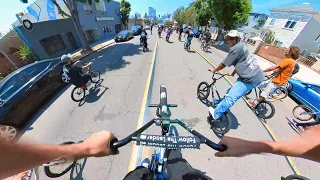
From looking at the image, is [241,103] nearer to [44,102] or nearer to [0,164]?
[0,164]

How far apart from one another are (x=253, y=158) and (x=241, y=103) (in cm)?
240

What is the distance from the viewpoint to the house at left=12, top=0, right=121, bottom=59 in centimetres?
1073

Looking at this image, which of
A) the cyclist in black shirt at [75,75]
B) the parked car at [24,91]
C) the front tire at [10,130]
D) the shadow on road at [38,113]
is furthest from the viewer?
the cyclist in black shirt at [75,75]

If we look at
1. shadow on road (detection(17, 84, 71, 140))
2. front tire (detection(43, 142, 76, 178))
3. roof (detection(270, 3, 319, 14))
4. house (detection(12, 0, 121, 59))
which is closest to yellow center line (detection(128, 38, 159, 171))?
front tire (detection(43, 142, 76, 178))

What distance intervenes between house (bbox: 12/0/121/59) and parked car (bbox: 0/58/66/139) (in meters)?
7.56

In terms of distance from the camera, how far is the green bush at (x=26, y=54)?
973 cm

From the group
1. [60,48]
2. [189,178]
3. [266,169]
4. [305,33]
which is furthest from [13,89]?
[305,33]

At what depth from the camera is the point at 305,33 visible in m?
19.7

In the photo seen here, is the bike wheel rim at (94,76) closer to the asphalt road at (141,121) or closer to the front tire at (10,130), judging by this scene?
the asphalt road at (141,121)

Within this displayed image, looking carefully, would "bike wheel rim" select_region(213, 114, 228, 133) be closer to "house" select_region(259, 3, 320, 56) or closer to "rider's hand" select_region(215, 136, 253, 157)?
"rider's hand" select_region(215, 136, 253, 157)

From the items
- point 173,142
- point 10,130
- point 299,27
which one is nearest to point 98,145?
point 173,142

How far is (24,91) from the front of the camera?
4137 millimetres

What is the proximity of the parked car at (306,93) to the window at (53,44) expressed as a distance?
16.7 m

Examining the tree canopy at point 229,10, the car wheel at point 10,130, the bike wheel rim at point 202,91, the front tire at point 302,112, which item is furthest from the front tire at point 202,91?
the tree canopy at point 229,10
